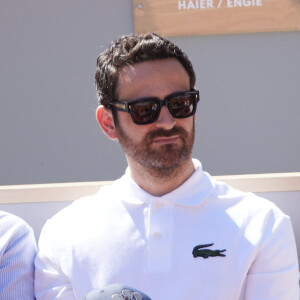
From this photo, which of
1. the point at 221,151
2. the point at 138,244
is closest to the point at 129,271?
the point at 138,244

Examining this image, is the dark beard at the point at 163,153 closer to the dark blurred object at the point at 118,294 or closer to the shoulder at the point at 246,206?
the shoulder at the point at 246,206

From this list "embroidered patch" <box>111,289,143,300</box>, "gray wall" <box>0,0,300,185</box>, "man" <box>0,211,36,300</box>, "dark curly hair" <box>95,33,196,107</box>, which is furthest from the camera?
"gray wall" <box>0,0,300,185</box>

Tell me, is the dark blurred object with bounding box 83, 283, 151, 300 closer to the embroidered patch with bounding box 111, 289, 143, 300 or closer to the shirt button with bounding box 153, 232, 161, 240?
the embroidered patch with bounding box 111, 289, 143, 300

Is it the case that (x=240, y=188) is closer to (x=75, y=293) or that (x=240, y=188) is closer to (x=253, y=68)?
(x=75, y=293)

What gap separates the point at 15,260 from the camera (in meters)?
2.11

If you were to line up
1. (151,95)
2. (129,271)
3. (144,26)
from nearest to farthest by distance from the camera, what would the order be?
(129,271), (151,95), (144,26)

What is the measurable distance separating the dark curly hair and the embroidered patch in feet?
3.75

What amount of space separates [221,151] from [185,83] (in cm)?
233

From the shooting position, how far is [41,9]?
4.46 m

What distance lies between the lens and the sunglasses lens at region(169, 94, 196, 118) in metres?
2.10

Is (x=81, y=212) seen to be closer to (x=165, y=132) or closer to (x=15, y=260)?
(x=15, y=260)

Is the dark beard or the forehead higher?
the forehead

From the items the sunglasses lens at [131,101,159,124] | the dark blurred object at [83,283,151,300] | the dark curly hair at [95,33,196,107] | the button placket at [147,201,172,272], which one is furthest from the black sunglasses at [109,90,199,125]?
the dark blurred object at [83,283,151,300]

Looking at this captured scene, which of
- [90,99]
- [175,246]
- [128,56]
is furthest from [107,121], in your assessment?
[90,99]
